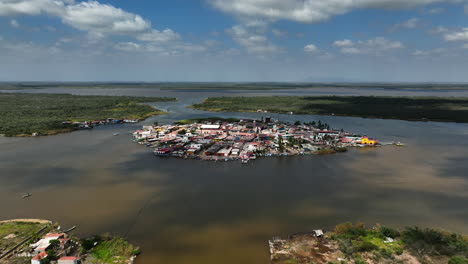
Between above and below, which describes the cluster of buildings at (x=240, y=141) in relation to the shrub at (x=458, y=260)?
above

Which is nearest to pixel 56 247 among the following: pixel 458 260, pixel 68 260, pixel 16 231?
pixel 68 260

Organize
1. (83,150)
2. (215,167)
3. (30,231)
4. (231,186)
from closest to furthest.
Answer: (30,231) → (231,186) → (215,167) → (83,150)

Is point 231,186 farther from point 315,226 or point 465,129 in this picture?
point 465,129

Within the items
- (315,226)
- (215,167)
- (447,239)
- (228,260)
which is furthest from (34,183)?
(447,239)

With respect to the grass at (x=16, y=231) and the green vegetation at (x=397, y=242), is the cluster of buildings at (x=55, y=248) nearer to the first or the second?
the grass at (x=16, y=231)

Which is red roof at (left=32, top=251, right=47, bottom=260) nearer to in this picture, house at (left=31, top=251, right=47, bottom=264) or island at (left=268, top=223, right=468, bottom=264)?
house at (left=31, top=251, right=47, bottom=264)

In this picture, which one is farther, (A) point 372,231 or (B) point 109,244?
(A) point 372,231

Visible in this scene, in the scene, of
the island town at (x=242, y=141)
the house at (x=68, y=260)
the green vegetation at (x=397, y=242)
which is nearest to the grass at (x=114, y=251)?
the house at (x=68, y=260)
